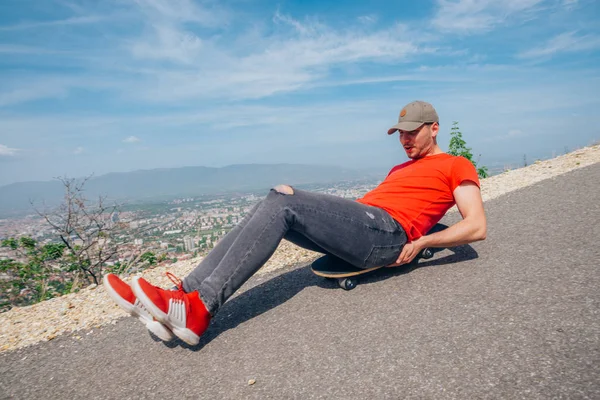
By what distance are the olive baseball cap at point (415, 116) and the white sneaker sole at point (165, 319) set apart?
7.98 ft

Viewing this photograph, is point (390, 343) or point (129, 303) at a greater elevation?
point (129, 303)

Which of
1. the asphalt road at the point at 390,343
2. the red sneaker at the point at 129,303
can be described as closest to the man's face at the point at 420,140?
the asphalt road at the point at 390,343

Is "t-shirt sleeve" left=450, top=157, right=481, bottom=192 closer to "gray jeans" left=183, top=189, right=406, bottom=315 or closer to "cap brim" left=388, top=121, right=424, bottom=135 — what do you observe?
"cap brim" left=388, top=121, right=424, bottom=135

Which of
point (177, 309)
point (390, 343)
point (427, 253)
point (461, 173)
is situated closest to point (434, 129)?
point (461, 173)

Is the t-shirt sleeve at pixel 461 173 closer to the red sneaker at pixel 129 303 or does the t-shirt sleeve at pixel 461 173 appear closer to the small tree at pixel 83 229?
the red sneaker at pixel 129 303

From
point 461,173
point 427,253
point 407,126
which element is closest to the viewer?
point 461,173

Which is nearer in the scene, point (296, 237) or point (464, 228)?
point (464, 228)

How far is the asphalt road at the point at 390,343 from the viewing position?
6.19ft

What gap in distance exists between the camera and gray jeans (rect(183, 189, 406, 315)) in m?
2.64

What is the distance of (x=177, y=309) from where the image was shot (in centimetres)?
247

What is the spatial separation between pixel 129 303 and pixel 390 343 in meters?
1.74

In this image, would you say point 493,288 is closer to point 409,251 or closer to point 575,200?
point 409,251

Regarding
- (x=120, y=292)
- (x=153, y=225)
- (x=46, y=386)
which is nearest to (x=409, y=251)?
(x=120, y=292)

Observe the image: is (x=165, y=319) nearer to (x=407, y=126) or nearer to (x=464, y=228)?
(x=464, y=228)
